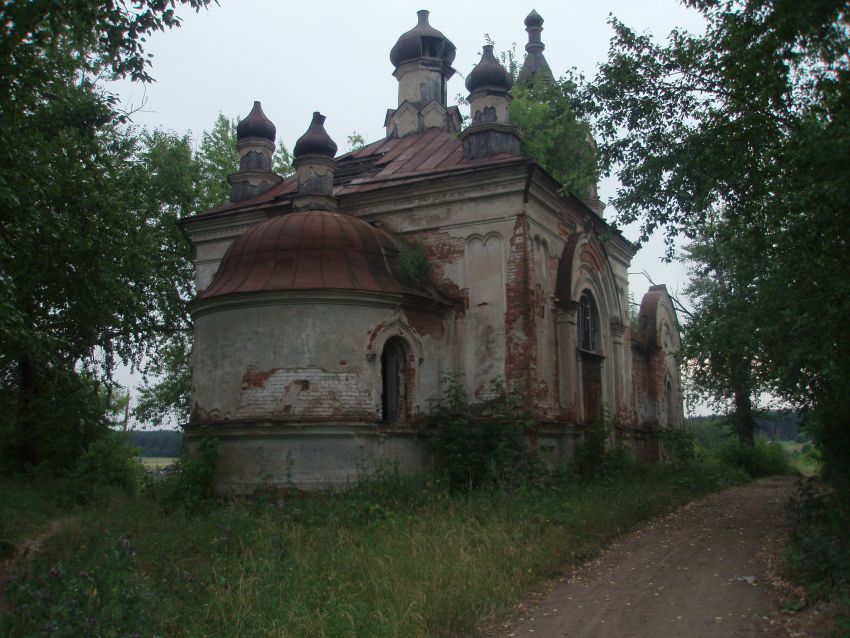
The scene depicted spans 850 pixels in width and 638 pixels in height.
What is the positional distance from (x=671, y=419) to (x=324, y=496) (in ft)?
44.6

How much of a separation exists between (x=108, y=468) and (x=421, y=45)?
1241 cm

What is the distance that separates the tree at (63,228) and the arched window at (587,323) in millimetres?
8575

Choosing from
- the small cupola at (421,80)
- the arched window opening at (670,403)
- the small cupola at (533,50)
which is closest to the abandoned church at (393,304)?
the small cupola at (421,80)

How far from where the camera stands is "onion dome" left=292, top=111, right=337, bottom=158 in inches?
586

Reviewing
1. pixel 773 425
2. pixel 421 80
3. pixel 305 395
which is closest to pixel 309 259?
pixel 305 395

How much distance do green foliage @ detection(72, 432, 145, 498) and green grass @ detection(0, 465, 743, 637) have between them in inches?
68.2

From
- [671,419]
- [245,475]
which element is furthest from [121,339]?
[671,419]

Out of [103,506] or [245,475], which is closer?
[245,475]

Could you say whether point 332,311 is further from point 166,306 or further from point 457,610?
point 166,306

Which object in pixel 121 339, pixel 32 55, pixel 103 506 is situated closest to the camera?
pixel 32 55

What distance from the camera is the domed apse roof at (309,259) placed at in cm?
1273

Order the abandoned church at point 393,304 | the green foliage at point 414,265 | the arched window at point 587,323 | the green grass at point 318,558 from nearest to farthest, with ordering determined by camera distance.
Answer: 1. the green grass at point 318,558
2. the abandoned church at point 393,304
3. the green foliage at point 414,265
4. the arched window at point 587,323

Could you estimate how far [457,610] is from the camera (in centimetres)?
689

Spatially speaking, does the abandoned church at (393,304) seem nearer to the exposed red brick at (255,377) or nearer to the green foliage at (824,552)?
the exposed red brick at (255,377)
